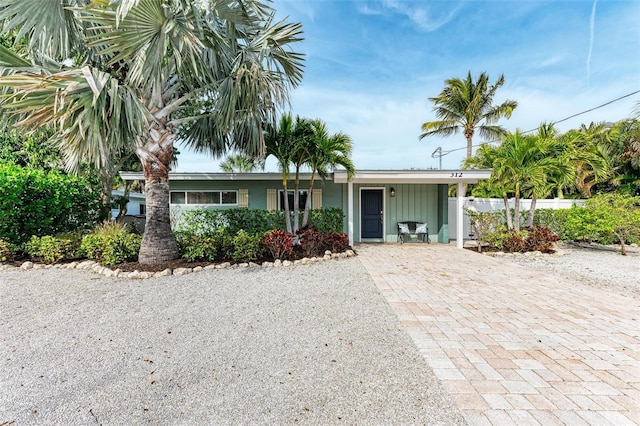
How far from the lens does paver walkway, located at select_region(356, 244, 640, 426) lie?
1.90m

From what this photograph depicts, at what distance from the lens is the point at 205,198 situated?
385 inches

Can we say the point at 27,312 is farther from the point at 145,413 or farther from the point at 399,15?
the point at 399,15

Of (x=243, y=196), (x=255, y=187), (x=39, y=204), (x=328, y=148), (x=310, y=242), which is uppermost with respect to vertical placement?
(x=328, y=148)

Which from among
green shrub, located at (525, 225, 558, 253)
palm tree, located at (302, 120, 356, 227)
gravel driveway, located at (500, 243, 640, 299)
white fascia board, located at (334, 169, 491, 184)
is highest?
palm tree, located at (302, 120, 356, 227)

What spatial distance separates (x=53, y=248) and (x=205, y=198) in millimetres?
4226

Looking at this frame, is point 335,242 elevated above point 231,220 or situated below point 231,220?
below

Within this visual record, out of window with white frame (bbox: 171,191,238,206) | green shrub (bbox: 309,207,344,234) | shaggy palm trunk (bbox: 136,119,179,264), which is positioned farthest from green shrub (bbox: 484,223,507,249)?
shaggy palm trunk (bbox: 136,119,179,264)

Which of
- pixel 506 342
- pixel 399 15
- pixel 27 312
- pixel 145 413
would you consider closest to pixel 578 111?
pixel 399 15

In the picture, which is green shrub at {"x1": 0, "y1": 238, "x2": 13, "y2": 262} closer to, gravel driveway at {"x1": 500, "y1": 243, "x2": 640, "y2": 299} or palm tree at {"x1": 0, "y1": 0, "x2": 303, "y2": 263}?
palm tree at {"x1": 0, "y1": 0, "x2": 303, "y2": 263}

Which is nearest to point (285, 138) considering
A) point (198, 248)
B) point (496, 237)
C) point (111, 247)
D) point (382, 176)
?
point (382, 176)

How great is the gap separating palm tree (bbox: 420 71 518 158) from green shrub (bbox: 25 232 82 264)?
1620 centimetres

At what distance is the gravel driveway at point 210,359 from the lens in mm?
1862

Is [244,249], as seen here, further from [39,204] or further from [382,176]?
[39,204]

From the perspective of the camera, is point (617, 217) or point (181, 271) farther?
point (617, 217)
